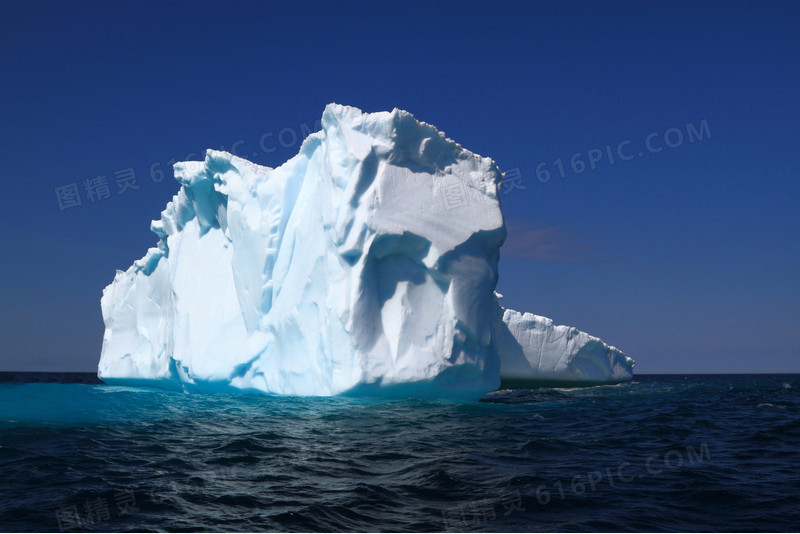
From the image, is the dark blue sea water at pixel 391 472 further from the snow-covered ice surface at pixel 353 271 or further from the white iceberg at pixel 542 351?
the white iceberg at pixel 542 351

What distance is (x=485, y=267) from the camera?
14234 millimetres

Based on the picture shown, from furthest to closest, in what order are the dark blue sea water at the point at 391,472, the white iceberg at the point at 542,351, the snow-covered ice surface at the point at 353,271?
1. the white iceberg at the point at 542,351
2. the snow-covered ice surface at the point at 353,271
3. the dark blue sea water at the point at 391,472

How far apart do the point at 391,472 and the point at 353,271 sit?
23.6 ft

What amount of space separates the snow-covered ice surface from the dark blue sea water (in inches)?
88.3

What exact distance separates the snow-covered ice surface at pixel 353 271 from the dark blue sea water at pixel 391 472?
7.35ft

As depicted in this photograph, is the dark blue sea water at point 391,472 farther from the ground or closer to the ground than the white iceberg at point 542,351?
closer to the ground

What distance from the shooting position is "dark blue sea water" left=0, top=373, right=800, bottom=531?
4.96 metres

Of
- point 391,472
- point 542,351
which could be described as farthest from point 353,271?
point 542,351

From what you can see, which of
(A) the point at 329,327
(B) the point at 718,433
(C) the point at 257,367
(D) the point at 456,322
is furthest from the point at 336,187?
A: (B) the point at 718,433

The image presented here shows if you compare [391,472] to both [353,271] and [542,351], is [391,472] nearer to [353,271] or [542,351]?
[353,271]

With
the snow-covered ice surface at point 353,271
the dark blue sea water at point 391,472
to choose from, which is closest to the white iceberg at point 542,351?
the snow-covered ice surface at point 353,271

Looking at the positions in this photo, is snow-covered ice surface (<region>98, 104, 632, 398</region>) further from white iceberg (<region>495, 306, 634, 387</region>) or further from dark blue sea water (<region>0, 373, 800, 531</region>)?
white iceberg (<region>495, 306, 634, 387</region>)

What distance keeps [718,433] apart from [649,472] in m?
3.86

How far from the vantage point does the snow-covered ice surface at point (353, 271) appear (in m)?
13.1
